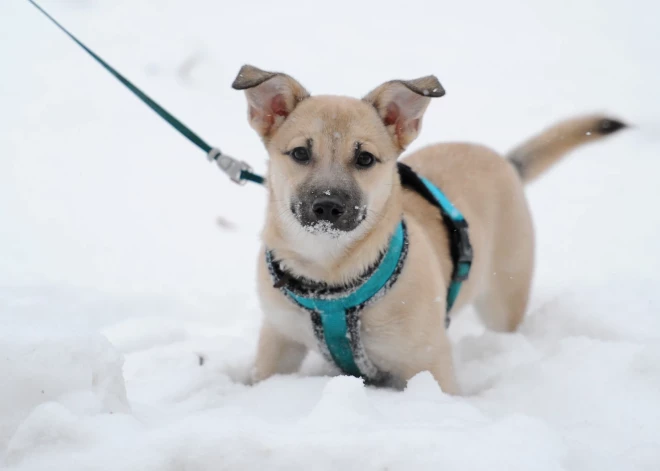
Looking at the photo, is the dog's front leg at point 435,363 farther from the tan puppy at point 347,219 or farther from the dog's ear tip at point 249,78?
the dog's ear tip at point 249,78

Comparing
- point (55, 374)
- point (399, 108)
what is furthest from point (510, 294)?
point (55, 374)

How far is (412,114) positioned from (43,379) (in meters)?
2.00

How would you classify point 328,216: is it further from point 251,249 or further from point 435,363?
point 251,249

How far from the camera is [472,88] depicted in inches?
345

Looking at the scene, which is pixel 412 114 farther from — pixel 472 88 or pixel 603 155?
pixel 472 88

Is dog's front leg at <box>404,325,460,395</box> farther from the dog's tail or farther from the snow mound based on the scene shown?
the dog's tail

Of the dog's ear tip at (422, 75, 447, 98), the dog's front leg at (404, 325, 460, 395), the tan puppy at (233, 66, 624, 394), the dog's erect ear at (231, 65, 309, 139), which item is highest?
the dog's ear tip at (422, 75, 447, 98)

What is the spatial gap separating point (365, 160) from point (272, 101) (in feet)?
1.94

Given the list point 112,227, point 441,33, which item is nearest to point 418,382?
point 112,227

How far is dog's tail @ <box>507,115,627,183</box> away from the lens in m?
3.88

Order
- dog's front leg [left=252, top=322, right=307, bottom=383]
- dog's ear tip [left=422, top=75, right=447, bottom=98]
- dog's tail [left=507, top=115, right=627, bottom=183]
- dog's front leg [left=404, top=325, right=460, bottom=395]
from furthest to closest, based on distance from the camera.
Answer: dog's tail [left=507, top=115, right=627, bottom=183]
dog's front leg [left=252, top=322, right=307, bottom=383]
dog's front leg [left=404, top=325, right=460, bottom=395]
dog's ear tip [left=422, top=75, right=447, bottom=98]

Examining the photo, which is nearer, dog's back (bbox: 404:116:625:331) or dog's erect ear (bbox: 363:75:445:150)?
dog's erect ear (bbox: 363:75:445:150)

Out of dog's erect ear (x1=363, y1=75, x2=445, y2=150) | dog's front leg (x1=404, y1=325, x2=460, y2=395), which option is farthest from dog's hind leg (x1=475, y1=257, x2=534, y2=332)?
dog's erect ear (x1=363, y1=75, x2=445, y2=150)

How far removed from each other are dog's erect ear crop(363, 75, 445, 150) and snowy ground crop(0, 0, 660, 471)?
127 centimetres
